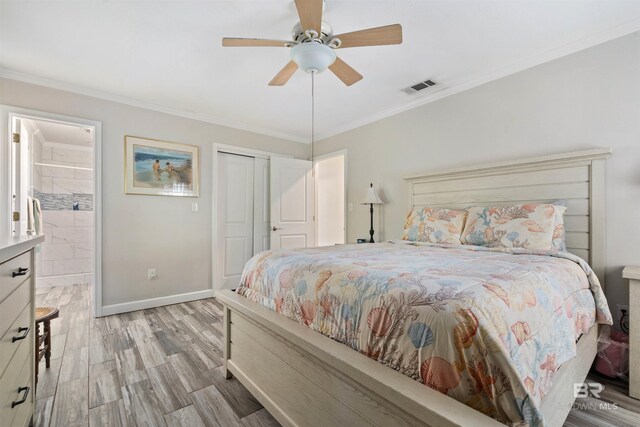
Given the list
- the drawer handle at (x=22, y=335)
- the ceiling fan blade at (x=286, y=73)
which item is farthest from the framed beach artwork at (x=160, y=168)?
the drawer handle at (x=22, y=335)

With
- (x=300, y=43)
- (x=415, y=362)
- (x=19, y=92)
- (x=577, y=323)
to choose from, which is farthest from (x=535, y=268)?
(x=19, y=92)

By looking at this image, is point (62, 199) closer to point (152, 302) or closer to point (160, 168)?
point (160, 168)

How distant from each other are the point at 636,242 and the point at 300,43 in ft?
8.76

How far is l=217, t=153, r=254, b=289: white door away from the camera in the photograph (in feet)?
13.2

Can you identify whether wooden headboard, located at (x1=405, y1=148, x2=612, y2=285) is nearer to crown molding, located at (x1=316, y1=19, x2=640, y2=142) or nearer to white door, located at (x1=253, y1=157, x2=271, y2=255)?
crown molding, located at (x1=316, y1=19, x2=640, y2=142)

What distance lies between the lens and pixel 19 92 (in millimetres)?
2740

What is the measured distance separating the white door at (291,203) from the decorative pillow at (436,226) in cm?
210

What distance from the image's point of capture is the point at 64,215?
4.70m

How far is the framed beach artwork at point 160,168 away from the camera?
3316 millimetres

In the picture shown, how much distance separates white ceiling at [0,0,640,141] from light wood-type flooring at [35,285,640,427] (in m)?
2.43

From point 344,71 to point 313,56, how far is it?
14.1 inches

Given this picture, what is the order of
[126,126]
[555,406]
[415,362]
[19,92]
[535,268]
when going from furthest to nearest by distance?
[126,126], [19,92], [535,268], [555,406], [415,362]

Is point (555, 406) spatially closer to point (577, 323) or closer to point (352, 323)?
point (577, 323)

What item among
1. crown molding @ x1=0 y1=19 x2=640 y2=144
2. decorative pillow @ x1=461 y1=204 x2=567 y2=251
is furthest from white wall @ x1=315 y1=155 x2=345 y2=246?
decorative pillow @ x1=461 y1=204 x2=567 y2=251
